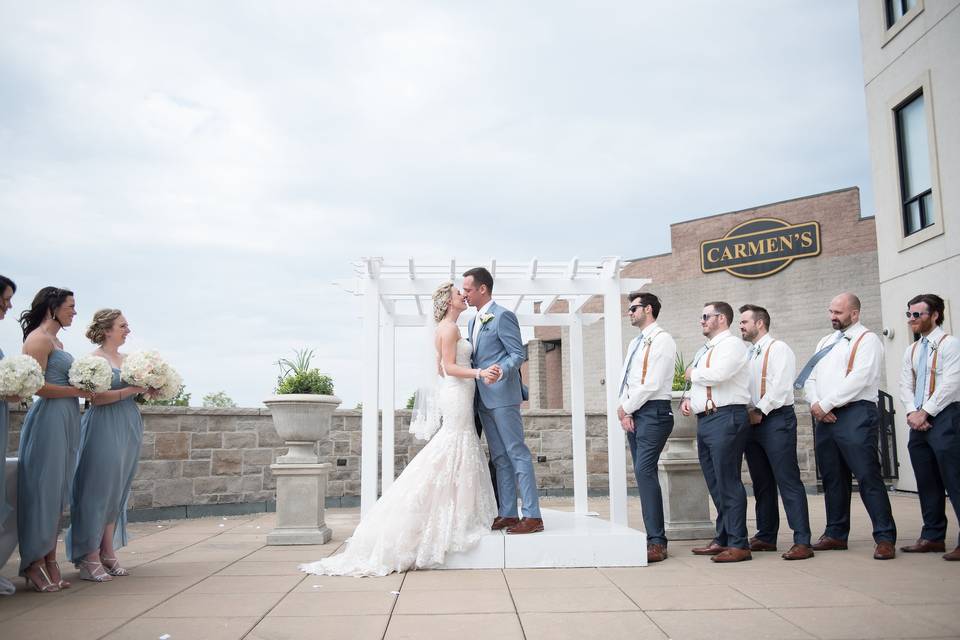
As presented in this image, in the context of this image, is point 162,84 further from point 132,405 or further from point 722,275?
point 722,275

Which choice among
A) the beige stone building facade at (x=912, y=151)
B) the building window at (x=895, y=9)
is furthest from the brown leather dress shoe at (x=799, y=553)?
the building window at (x=895, y=9)

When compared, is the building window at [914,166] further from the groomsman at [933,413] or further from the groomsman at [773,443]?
the groomsman at [773,443]

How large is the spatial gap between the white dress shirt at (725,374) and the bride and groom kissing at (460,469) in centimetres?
137

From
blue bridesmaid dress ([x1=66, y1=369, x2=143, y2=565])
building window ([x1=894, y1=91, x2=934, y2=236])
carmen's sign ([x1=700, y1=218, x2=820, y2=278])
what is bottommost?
blue bridesmaid dress ([x1=66, y1=369, x2=143, y2=565])

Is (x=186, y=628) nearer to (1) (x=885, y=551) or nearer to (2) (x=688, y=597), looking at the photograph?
(2) (x=688, y=597)

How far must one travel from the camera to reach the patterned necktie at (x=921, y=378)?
5.21 m

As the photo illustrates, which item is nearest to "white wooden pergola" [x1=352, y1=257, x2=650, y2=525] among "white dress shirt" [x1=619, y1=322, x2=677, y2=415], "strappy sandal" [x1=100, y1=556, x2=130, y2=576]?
"white dress shirt" [x1=619, y1=322, x2=677, y2=415]

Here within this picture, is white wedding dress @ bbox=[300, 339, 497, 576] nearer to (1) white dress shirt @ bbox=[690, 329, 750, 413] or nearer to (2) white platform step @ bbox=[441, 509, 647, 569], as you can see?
(2) white platform step @ bbox=[441, 509, 647, 569]

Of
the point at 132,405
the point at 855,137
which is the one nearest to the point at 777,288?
the point at 855,137

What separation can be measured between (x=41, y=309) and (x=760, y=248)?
795 inches

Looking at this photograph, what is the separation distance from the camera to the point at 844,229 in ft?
65.7

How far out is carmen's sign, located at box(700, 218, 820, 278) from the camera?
67.6ft

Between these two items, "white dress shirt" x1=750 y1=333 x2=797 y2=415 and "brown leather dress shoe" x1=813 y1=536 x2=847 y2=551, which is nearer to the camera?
"white dress shirt" x1=750 y1=333 x2=797 y2=415

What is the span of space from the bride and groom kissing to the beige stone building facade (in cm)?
759
